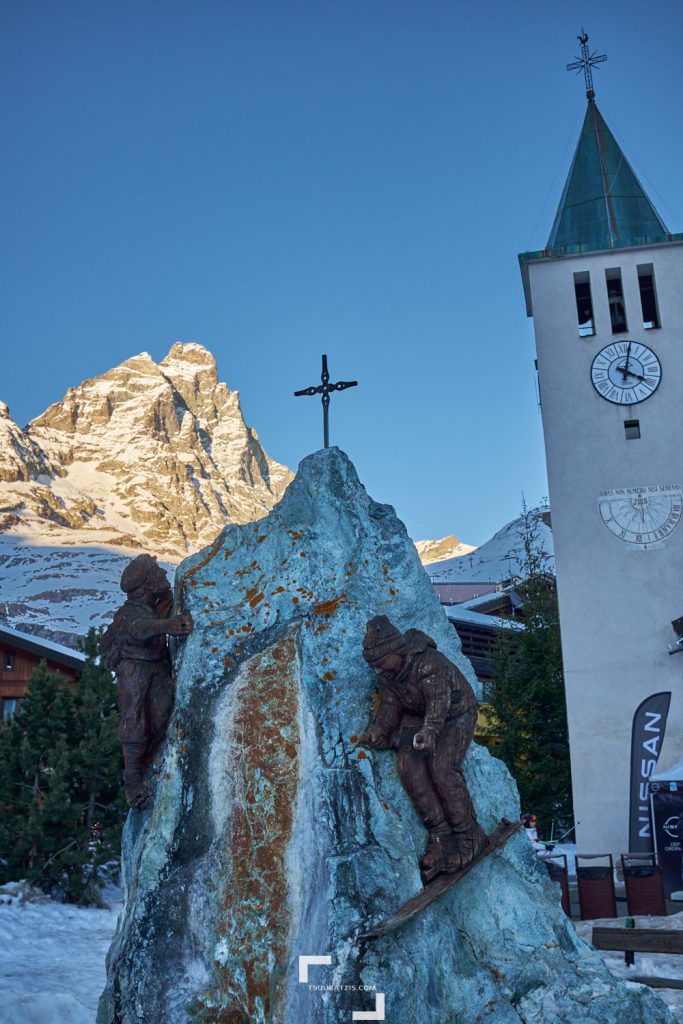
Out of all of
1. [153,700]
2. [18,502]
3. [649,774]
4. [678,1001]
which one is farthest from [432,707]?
[18,502]

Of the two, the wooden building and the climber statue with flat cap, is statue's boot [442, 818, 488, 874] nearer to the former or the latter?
the climber statue with flat cap

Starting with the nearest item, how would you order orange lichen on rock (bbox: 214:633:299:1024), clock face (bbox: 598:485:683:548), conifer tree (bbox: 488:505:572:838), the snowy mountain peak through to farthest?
orange lichen on rock (bbox: 214:633:299:1024) < clock face (bbox: 598:485:683:548) < conifer tree (bbox: 488:505:572:838) < the snowy mountain peak

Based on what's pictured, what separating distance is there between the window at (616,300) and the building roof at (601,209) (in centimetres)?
70

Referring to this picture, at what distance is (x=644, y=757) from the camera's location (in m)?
20.8

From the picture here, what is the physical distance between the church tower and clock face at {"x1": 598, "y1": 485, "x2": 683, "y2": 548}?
0.08ft

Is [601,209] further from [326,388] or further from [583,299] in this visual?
[326,388]

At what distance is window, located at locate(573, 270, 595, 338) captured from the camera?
2441 cm

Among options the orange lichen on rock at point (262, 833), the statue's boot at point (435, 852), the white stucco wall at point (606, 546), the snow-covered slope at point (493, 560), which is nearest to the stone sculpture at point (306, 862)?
the orange lichen on rock at point (262, 833)

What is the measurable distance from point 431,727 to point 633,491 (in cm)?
1774

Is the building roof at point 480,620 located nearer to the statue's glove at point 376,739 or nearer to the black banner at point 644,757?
the black banner at point 644,757

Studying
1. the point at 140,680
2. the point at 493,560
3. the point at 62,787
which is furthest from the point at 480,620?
the point at 493,560

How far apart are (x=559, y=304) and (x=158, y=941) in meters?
21.2

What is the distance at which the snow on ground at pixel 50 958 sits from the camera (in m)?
8.05

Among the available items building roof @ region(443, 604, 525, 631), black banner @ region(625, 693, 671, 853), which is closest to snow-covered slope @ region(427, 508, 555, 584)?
building roof @ region(443, 604, 525, 631)
